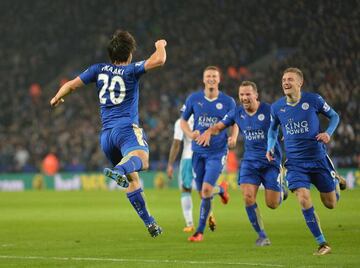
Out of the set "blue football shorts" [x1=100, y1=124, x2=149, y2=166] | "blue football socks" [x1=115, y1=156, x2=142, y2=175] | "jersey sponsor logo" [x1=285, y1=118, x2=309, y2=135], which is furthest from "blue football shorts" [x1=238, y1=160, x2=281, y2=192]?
"blue football socks" [x1=115, y1=156, x2=142, y2=175]

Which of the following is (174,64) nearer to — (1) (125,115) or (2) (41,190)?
(2) (41,190)

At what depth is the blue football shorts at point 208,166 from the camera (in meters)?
13.1

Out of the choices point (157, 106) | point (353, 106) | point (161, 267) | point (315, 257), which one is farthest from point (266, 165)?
point (157, 106)

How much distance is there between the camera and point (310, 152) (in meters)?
10.8

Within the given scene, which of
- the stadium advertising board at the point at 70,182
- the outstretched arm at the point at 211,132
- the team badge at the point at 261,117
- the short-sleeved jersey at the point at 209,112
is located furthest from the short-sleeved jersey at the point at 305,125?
the stadium advertising board at the point at 70,182

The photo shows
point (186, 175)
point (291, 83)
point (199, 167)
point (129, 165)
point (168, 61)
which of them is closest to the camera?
point (129, 165)

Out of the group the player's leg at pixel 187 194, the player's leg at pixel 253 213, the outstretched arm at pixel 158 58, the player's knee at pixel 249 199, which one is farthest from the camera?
the player's leg at pixel 187 194

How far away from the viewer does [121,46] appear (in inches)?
387

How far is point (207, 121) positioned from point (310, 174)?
2961 mm

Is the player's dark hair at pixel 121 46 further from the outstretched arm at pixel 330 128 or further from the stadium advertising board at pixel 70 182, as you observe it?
the stadium advertising board at pixel 70 182

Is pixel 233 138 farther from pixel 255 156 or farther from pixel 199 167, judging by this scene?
pixel 199 167

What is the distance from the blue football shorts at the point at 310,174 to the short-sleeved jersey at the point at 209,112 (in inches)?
106

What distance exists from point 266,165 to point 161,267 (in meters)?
3.45

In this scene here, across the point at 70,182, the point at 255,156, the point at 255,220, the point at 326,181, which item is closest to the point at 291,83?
the point at 326,181
